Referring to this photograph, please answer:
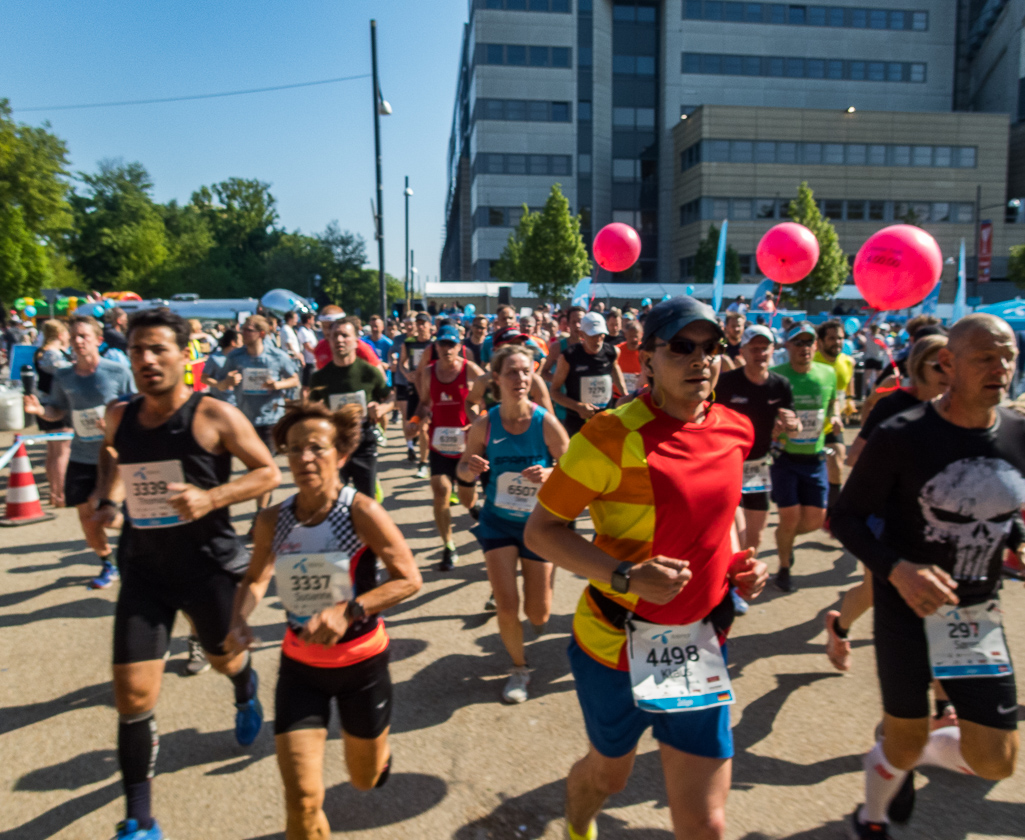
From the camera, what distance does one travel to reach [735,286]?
44031 millimetres

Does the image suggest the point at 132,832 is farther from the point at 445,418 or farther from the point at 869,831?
the point at 445,418

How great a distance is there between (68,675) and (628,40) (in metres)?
63.2

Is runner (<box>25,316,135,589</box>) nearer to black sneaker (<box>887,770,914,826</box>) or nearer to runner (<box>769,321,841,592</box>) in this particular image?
runner (<box>769,321,841,592</box>)

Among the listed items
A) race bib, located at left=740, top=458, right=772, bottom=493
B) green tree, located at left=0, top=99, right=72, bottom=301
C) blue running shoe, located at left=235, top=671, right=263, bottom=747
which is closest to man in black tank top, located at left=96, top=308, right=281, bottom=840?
blue running shoe, located at left=235, top=671, right=263, bottom=747

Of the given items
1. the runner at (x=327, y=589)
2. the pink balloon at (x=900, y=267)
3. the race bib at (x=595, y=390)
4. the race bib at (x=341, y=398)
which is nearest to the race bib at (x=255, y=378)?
the race bib at (x=341, y=398)

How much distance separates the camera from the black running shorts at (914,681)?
8.38 ft

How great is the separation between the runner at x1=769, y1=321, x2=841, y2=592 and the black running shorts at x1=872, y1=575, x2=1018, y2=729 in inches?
114

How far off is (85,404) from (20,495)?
9.83 feet

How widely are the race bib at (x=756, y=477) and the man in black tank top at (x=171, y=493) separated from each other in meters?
3.44

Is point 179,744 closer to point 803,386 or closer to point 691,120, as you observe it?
point 803,386

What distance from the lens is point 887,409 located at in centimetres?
416

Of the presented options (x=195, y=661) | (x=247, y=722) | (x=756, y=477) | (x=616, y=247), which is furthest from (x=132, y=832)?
(x=616, y=247)

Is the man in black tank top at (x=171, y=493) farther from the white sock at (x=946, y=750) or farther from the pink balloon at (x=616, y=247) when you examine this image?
the pink balloon at (x=616, y=247)

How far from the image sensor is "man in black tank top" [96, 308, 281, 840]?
3135 millimetres
